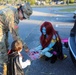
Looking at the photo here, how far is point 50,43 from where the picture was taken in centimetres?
716

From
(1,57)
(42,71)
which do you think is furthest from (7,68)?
(42,71)

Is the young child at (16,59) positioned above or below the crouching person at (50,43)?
above

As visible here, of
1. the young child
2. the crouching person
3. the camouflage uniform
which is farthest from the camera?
the crouching person

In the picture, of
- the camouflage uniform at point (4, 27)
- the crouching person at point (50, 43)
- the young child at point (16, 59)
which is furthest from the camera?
the crouching person at point (50, 43)

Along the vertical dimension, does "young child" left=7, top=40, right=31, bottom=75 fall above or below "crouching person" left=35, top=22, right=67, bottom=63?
above

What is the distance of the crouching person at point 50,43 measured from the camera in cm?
705

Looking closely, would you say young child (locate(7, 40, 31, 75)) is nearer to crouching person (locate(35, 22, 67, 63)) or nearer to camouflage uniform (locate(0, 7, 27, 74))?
camouflage uniform (locate(0, 7, 27, 74))

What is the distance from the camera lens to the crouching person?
7051 mm

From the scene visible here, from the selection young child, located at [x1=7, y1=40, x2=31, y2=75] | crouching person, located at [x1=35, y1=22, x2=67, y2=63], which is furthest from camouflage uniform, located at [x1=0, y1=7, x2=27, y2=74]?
crouching person, located at [x1=35, y1=22, x2=67, y2=63]

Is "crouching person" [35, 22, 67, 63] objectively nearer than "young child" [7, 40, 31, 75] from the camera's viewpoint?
No

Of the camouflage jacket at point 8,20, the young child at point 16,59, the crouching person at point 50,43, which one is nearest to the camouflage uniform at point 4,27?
the camouflage jacket at point 8,20

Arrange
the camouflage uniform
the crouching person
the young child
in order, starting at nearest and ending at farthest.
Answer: the young child, the camouflage uniform, the crouching person

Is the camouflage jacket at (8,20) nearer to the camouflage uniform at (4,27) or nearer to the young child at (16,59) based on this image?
the camouflage uniform at (4,27)

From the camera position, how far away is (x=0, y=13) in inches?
205
